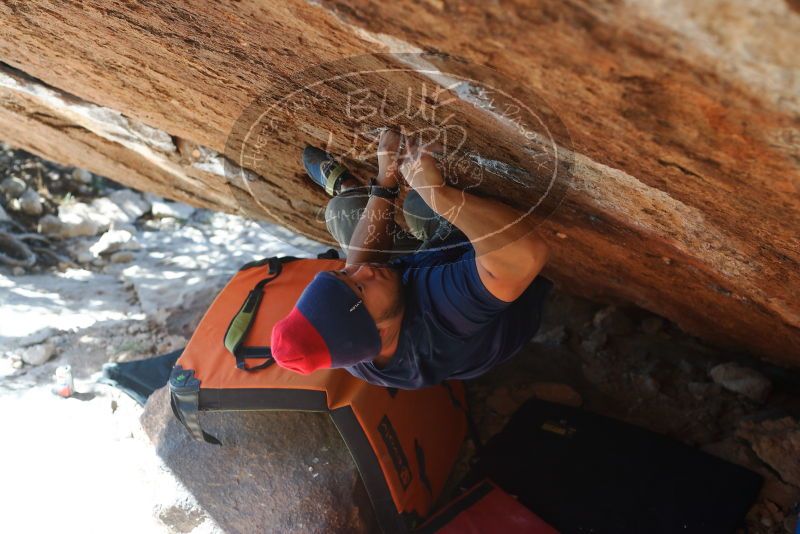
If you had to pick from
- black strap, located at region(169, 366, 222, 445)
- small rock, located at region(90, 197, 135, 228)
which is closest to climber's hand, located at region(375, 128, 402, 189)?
black strap, located at region(169, 366, 222, 445)

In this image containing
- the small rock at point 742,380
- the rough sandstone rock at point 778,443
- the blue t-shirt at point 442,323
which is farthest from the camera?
the small rock at point 742,380

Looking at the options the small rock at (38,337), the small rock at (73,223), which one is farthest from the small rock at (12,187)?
the small rock at (38,337)

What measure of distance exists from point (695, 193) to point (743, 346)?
1.66 m

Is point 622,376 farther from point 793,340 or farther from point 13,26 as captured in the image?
point 13,26

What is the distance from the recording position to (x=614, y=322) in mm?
3107

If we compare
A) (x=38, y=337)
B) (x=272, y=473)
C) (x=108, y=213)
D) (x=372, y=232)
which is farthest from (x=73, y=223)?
(x=372, y=232)

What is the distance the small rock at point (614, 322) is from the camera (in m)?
3.10

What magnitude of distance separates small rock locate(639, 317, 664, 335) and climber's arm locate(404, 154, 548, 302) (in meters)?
1.69

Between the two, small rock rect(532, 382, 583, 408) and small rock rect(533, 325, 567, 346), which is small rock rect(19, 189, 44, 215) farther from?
small rock rect(532, 382, 583, 408)

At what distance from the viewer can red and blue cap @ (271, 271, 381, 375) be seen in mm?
1545

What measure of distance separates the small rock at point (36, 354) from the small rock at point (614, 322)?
2.86m

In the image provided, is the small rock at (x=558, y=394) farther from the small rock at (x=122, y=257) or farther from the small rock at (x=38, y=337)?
the small rock at (x=122, y=257)

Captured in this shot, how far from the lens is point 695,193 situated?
135 centimetres

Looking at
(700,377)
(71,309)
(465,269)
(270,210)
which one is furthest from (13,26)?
(700,377)
